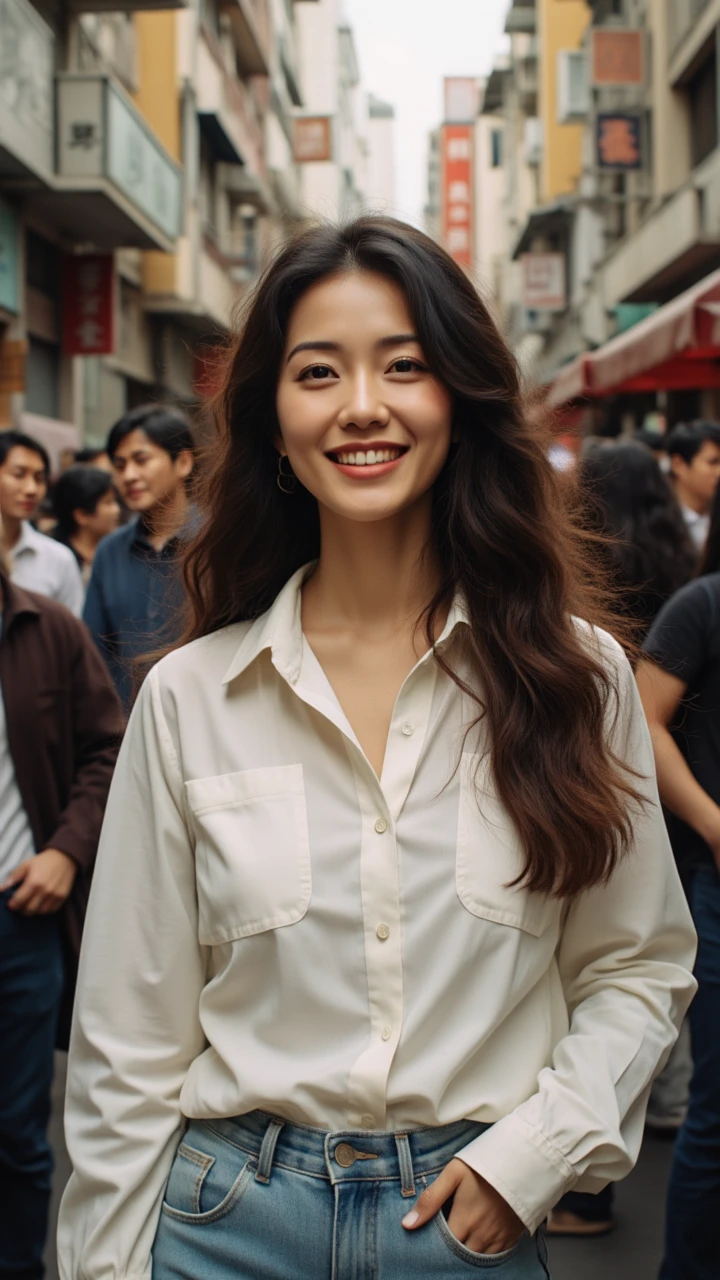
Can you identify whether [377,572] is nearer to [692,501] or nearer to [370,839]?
[370,839]

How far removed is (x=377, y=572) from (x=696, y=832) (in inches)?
63.0

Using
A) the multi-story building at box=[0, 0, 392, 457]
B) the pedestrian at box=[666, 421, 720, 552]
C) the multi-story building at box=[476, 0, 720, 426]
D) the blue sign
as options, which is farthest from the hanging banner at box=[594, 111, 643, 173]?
the pedestrian at box=[666, 421, 720, 552]

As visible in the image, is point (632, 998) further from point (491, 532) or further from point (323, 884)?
point (491, 532)

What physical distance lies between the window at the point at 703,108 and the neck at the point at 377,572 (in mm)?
19683

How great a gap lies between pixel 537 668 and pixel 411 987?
449 millimetres

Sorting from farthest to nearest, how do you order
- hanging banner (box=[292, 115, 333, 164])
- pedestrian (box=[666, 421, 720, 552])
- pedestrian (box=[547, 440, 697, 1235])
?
hanging banner (box=[292, 115, 333, 164]) < pedestrian (box=[666, 421, 720, 552]) < pedestrian (box=[547, 440, 697, 1235])

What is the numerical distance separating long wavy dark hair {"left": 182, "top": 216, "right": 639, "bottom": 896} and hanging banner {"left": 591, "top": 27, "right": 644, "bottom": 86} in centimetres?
2304

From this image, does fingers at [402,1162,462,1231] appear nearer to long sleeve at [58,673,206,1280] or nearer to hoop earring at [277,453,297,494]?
long sleeve at [58,673,206,1280]

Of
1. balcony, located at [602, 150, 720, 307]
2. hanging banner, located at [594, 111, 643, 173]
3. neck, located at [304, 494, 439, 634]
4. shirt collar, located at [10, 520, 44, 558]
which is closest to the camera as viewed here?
neck, located at [304, 494, 439, 634]

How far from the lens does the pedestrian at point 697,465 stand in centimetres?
678

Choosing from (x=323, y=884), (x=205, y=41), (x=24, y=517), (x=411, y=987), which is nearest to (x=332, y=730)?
(x=323, y=884)

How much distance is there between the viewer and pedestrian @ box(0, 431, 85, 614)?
6.50 meters

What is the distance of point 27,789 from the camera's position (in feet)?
11.8

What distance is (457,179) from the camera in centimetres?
8456
